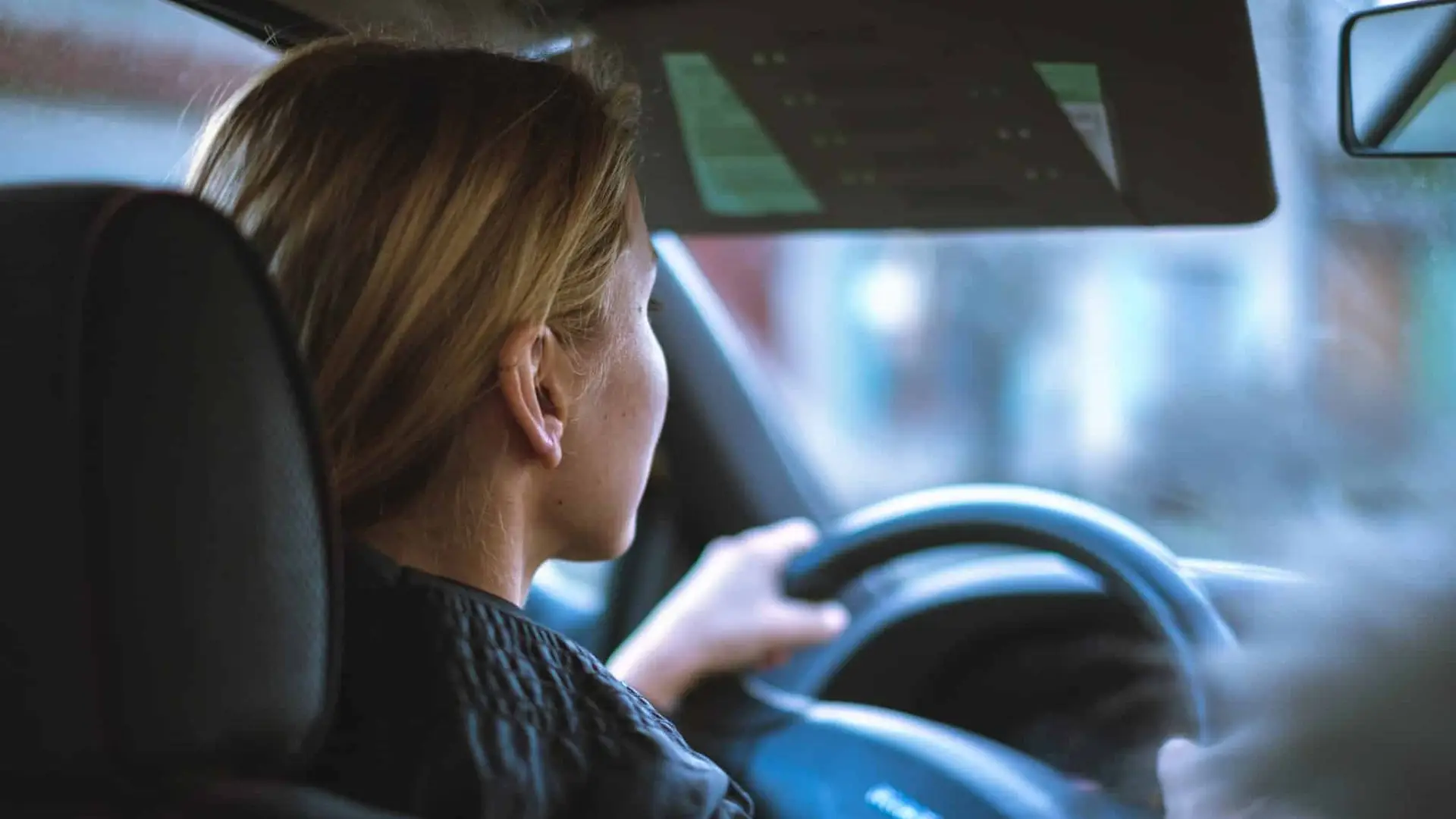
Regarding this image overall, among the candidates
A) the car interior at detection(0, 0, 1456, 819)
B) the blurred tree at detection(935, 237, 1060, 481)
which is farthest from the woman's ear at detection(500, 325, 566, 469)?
the blurred tree at detection(935, 237, 1060, 481)

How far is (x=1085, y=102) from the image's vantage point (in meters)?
1.86

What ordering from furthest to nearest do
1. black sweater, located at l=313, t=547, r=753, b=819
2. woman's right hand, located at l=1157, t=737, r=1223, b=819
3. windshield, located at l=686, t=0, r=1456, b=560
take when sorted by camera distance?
windshield, located at l=686, t=0, r=1456, b=560, woman's right hand, located at l=1157, t=737, r=1223, b=819, black sweater, located at l=313, t=547, r=753, b=819

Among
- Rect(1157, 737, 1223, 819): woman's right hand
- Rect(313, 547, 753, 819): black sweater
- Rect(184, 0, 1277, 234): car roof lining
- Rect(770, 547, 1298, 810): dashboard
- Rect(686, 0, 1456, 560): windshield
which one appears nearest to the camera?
Rect(313, 547, 753, 819): black sweater

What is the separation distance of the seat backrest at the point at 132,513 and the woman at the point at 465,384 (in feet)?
0.56

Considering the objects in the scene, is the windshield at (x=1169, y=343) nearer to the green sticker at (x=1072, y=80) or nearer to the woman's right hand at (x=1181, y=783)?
the green sticker at (x=1072, y=80)

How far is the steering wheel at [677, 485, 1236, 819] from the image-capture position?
1.96m

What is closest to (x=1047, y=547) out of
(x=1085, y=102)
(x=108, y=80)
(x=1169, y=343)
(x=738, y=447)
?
(x=1085, y=102)

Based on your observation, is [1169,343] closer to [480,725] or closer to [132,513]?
[480,725]

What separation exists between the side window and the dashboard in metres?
1.19

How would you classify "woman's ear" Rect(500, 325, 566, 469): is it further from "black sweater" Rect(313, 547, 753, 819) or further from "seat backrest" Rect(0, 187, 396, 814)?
"seat backrest" Rect(0, 187, 396, 814)

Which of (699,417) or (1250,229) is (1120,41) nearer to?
(1250,229)

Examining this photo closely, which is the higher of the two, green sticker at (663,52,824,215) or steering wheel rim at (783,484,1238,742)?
green sticker at (663,52,824,215)

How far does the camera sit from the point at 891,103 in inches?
78.2

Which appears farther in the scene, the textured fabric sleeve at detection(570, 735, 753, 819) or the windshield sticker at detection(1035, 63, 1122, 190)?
the windshield sticker at detection(1035, 63, 1122, 190)
